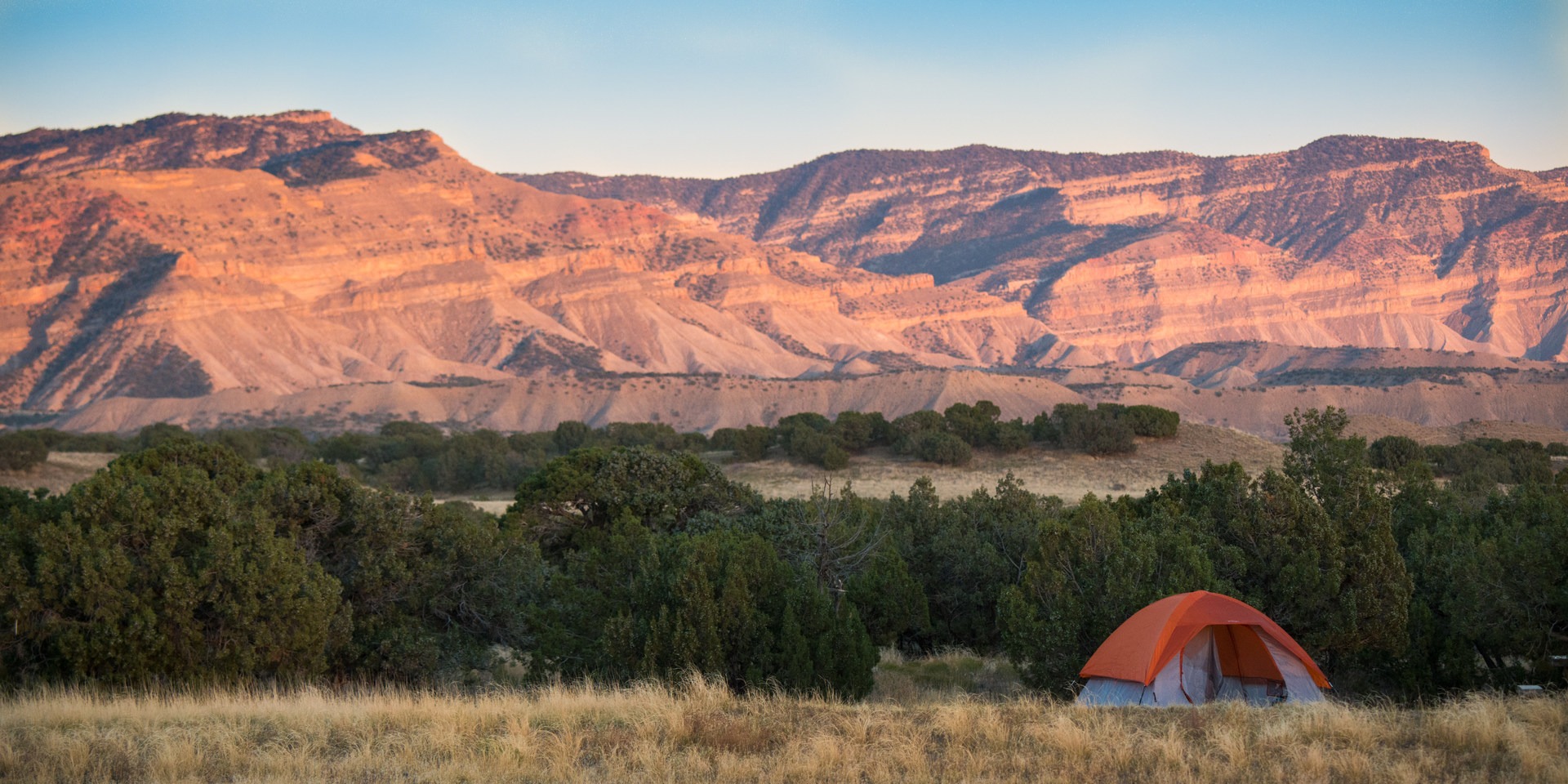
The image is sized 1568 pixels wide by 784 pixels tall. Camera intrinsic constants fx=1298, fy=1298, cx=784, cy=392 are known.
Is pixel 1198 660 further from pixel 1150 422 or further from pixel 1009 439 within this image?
pixel 1150 422

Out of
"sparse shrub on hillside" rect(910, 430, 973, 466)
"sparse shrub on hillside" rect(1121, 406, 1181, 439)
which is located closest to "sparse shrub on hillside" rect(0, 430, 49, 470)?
"sparse shrub on hillside" rect(910, 430, 973, 466)

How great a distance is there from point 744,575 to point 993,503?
1049 cm

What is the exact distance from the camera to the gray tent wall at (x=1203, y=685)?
13242 mm

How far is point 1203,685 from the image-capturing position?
14109 millimetres

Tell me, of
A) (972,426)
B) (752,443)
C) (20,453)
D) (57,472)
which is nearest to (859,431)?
(752,443)

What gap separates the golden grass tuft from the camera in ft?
30.7

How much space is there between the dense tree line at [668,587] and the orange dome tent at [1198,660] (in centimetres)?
65

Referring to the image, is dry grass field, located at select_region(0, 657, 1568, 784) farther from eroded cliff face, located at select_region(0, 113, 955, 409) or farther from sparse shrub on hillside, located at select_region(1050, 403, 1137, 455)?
eroded cliff face, located at select_region(0, 113, 955, 409)

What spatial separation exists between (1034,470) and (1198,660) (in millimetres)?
35000

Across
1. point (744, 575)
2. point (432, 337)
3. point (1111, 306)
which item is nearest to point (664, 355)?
point (432, 337)

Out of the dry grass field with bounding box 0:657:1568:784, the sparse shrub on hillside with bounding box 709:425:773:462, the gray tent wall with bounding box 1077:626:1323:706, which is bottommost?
the sparse shrub on hillside with bounding box 709:425:773:462

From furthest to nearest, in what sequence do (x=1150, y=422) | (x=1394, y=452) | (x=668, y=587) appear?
(x=1150, y=422)
(x=1394, y=452)
(x=668, y=587)

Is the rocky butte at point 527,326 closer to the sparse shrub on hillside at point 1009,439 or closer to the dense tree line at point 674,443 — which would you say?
the dense tree line at point 674,443

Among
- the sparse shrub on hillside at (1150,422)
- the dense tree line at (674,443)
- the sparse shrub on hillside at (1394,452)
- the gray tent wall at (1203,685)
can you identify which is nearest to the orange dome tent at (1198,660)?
the gray tent wall at (1203,685)
